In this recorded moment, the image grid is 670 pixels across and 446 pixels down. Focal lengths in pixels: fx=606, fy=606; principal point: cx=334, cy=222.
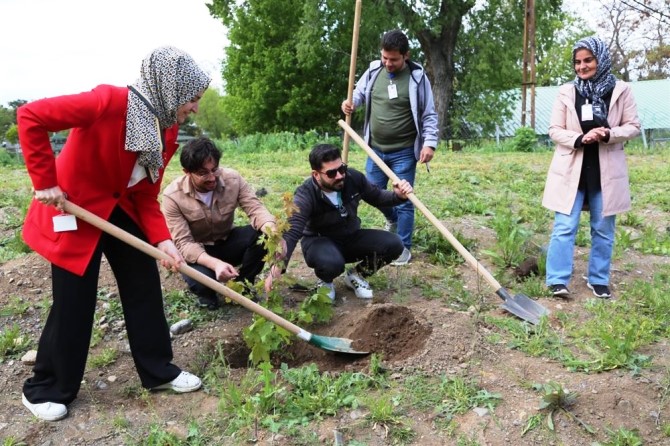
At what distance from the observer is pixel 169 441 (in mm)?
2770

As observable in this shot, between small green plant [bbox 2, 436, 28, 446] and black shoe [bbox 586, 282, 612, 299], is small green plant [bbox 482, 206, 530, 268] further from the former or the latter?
small green plant [bbox 2, 436, 28, 446]

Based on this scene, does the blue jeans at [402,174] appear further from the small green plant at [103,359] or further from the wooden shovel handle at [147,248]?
the small green plant at [103,359]

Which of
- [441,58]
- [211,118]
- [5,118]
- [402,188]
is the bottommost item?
[402,188]

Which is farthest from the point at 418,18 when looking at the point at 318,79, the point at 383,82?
the point at 383,82

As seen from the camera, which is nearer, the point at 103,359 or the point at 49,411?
the point at 49,411

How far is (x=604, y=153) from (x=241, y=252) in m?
2.56

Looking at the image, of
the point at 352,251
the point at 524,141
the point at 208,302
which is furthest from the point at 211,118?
the point at 208,302

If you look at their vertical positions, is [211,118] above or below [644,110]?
above

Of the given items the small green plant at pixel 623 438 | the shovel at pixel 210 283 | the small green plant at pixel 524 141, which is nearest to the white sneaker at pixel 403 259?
the shovel at pixel 210 283

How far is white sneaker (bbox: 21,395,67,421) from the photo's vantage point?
9.71ft

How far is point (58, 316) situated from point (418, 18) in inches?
720

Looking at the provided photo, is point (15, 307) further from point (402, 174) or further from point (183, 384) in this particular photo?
point (402, 174)

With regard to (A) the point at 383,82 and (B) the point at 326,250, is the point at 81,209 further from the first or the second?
(A) the point at 383,82

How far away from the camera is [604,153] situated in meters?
4.07
